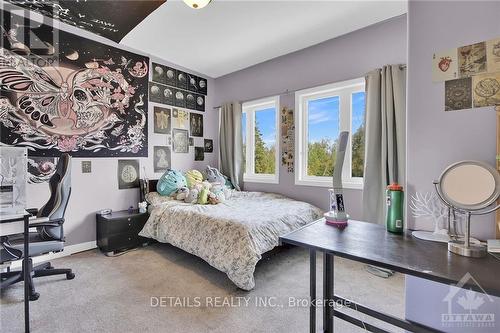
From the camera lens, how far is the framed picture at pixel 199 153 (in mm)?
4270

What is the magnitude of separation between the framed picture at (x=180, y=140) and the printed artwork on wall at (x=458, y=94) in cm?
354

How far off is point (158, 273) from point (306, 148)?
249 cm

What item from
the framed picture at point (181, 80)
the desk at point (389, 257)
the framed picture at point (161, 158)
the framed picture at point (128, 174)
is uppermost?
the framed picture at point (181, 80)

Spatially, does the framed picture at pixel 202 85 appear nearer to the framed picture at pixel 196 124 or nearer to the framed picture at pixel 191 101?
the framed picture at pixel 191 101

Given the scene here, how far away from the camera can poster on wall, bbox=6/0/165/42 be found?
2.31 metres

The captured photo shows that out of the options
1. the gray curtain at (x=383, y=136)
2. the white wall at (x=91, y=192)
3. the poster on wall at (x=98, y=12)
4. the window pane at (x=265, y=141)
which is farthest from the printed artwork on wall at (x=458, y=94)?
the white wall at (x=91, y=192)

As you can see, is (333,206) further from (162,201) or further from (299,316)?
(162,201)

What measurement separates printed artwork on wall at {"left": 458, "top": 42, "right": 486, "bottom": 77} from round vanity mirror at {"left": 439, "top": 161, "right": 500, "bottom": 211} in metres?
0.47

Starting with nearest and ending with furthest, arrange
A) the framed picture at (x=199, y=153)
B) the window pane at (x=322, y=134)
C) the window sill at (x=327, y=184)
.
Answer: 1. the window sill at (x=327, y=184)
2. the window pane at (x=322, y=134)
3. the framed picture at (x=199, y=153)

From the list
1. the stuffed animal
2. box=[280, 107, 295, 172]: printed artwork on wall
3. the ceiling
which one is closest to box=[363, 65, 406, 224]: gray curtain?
the ceiling

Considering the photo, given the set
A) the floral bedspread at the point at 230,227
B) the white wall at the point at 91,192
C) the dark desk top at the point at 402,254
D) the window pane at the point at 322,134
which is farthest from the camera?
the window pane at the point at 322,134

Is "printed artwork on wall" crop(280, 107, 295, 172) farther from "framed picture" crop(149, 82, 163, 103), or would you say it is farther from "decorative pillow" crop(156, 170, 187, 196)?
"framed picture" crop(149, 82, 163, 103)

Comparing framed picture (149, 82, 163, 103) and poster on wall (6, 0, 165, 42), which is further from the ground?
poster on wall (6, 0, 165, 42)

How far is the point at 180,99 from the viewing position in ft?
13.1
